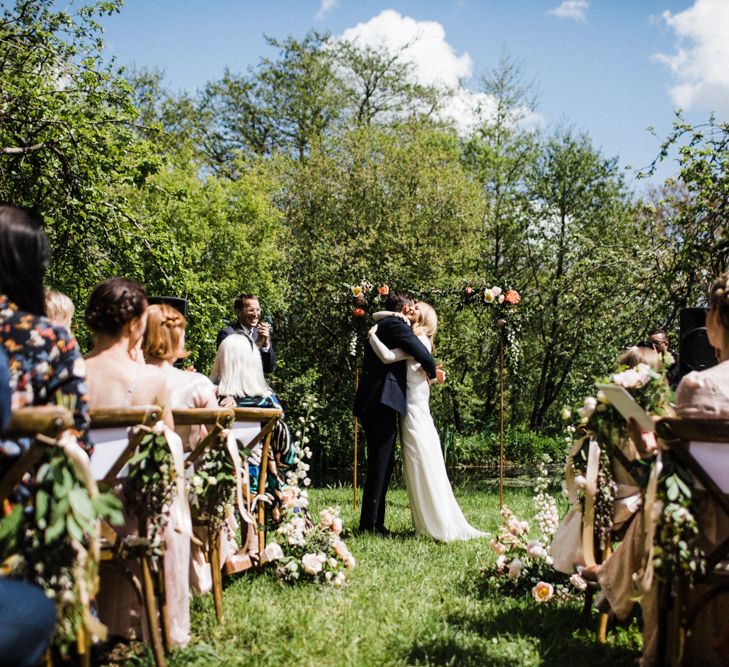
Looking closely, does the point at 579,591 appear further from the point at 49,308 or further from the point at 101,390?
the point at 49,308

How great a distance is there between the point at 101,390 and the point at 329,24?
25.2m

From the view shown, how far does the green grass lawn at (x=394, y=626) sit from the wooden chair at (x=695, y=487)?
2.62ft

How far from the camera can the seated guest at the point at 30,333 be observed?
2.56 m

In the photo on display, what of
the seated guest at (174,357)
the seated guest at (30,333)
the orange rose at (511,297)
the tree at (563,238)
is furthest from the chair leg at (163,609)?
the tree at (563,238)

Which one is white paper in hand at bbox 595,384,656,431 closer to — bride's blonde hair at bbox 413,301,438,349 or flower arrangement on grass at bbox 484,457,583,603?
flower arrangement on grass at bbox 484,457,583,603

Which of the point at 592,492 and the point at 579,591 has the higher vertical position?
the point at 592,492

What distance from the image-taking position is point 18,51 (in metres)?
10.4

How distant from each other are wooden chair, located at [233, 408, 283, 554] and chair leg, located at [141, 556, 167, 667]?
1.17 metres

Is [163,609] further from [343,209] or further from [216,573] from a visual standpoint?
[343,209]

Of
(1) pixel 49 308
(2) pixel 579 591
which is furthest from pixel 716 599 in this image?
(1) pixel 49 308

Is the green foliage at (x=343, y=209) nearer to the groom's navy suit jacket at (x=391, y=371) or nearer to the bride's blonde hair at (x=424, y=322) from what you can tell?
the bride's blonde hair at (x=424, y=322)

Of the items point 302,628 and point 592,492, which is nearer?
point 592,492

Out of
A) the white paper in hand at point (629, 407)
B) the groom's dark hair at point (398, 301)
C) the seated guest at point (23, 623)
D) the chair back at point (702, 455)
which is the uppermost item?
the groom's dark hair at point (398, 301)

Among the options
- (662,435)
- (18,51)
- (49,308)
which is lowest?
(662,435)
